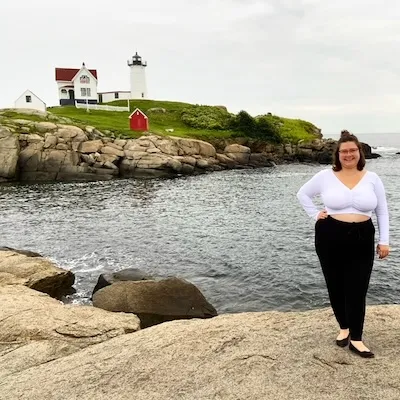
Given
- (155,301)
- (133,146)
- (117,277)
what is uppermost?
(133,146)

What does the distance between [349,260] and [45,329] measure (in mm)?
6596

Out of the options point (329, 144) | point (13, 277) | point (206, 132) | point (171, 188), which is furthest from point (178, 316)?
point (329, 144)

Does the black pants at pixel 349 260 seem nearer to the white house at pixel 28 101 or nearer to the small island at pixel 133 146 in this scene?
the small island at pixel 133 146

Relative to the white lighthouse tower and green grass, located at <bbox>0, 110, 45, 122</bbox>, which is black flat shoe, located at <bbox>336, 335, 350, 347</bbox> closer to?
green grass, located at <bbox>0, 110, 45, 122</bbox>

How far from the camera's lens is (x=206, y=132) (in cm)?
8344

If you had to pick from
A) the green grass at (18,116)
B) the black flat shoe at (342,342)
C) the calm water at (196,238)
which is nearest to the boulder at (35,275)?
the calm water at (196,238)

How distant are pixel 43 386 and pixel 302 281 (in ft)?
41.9

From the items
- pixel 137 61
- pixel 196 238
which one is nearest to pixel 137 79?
pixel 137 61

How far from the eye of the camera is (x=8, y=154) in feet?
177

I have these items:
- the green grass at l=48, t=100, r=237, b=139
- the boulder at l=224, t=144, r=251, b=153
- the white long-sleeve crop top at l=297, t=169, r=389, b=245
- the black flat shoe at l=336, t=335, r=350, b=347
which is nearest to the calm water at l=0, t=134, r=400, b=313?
the black flat shoe at l=336, t=335, r=350, b=347

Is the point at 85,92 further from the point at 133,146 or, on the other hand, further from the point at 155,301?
the point at 155,301

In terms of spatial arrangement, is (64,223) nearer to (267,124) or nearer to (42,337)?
(42,337)

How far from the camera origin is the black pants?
6.52 meters

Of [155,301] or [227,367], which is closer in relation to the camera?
[227,367]
